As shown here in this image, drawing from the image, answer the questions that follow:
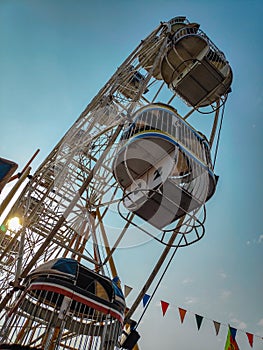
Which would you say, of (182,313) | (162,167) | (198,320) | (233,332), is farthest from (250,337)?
(162,167)

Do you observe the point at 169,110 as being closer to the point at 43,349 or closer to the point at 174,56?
the point at 174,56

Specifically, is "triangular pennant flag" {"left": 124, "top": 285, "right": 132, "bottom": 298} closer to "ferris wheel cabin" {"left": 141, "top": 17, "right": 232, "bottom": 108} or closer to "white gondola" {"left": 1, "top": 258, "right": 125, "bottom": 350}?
"white gondola" {"left": 1, "top": 258, "right": 125, "bottom": 350}

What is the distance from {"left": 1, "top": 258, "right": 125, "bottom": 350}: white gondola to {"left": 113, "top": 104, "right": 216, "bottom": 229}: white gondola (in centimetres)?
156

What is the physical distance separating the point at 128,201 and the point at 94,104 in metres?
4.83

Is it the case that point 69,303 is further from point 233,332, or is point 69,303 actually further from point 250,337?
point 250,337

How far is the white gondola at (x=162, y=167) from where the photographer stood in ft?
17.1

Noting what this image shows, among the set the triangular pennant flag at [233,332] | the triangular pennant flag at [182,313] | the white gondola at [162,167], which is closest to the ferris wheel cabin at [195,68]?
the white gondola at [162,167]

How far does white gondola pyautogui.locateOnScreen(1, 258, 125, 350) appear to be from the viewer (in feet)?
14.0

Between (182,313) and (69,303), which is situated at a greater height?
(182,313)

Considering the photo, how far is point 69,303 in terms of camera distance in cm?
432

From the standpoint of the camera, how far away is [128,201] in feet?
18.3

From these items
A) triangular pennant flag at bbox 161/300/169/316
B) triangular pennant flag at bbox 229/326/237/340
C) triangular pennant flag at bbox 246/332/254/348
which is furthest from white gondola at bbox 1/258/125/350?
triangular pennant flag at bbox 246/332/254/348

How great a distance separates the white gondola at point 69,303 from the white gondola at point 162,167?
5.12 feet

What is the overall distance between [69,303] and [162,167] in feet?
9.14
